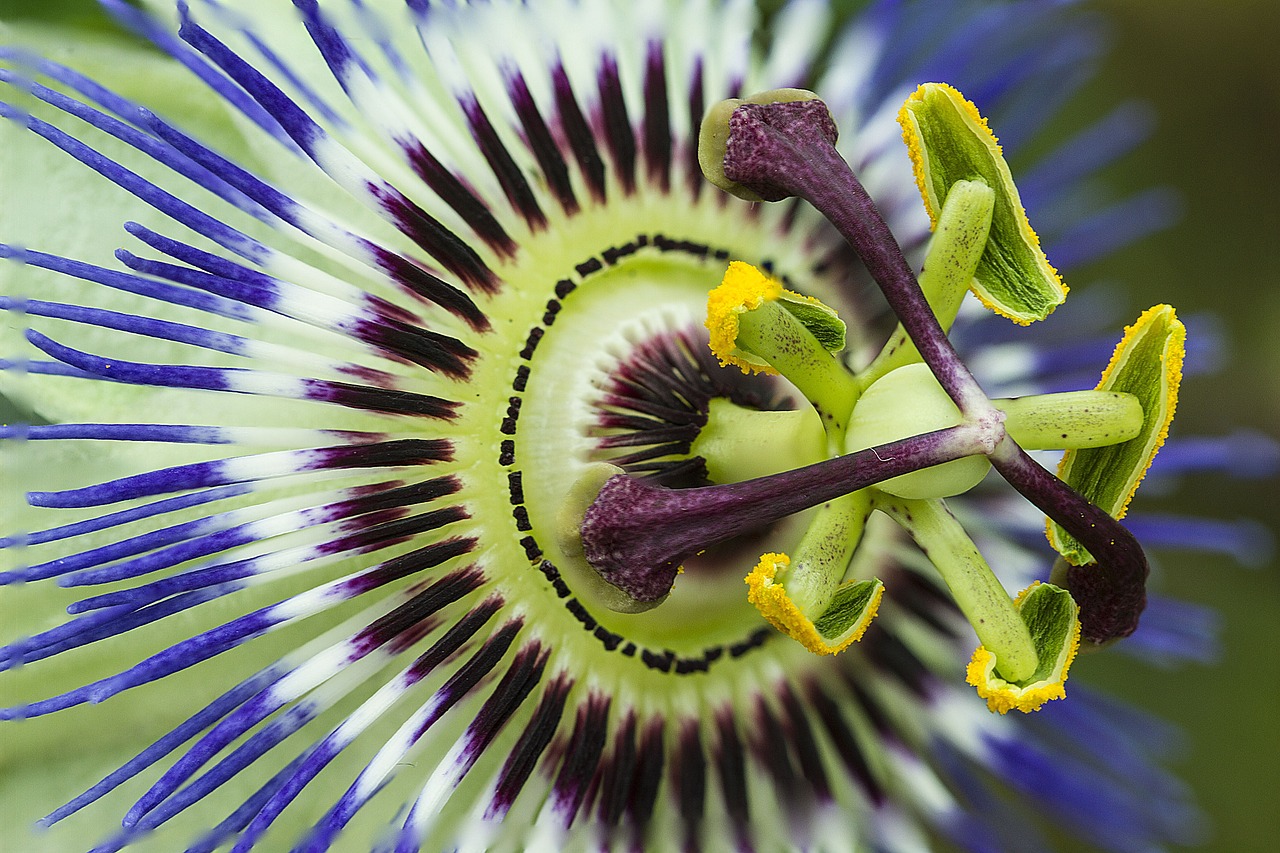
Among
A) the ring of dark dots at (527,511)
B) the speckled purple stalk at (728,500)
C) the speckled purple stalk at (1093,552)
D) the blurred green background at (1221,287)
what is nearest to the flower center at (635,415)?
the ring of dark dots at (527,511)

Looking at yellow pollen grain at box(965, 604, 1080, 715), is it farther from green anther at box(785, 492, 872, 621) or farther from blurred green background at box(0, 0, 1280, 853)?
blurred green background at box(0, 0, 1280, 853)

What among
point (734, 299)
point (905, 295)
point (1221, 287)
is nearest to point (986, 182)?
point (905, 295)

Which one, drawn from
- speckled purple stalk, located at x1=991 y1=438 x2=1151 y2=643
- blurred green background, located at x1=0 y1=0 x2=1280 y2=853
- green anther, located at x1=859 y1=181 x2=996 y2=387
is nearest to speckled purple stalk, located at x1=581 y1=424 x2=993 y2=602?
speckled purple stalk, located at x1=991 y1=438 x2=1151 y2=643

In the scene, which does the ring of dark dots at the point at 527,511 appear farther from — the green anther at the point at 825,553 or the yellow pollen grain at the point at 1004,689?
the yellow pollen grain at the point at 1004,689

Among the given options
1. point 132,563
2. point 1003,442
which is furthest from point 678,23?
point 132,563

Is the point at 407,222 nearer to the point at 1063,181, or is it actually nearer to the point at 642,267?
the point at 642,267
